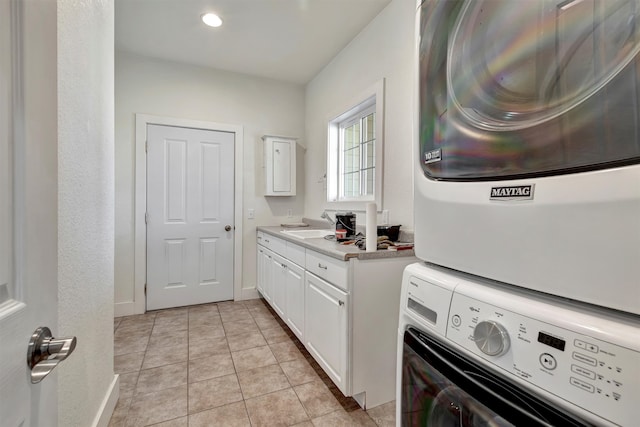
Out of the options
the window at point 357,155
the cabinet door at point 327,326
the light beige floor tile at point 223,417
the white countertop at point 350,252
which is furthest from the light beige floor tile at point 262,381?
the window at point 357,155

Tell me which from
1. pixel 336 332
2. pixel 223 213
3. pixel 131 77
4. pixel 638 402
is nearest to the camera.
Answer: pixel 638 402

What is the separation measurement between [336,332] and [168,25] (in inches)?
112

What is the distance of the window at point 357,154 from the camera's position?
90.3 inches

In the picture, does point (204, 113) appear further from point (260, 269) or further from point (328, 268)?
point (328, 268)

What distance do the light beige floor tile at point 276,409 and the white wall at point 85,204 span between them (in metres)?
0.75

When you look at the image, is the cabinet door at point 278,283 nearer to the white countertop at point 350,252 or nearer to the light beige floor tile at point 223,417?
the white countertop at point 350,252

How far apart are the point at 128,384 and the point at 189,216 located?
1.75 meters

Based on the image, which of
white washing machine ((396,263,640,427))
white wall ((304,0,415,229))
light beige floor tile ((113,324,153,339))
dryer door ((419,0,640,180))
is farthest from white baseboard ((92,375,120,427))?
white wall ((304,0,415,229))

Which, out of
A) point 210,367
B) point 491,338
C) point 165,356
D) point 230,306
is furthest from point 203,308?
point 491,338

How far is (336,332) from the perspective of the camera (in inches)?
64.8

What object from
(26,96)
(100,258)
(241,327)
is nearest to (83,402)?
(100,258)

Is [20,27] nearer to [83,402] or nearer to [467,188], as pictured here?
[467,188]

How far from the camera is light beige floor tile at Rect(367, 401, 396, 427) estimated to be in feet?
4.98

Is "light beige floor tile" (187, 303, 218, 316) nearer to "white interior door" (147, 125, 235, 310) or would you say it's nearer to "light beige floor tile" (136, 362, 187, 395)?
"white interior door" (147, 125, 235, 310)
